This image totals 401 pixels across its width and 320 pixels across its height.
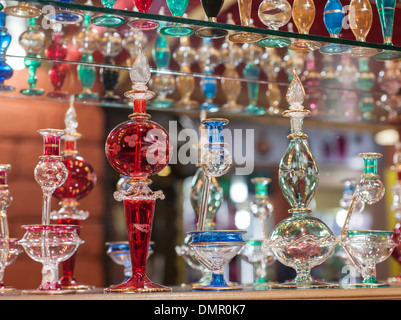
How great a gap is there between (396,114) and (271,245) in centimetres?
138

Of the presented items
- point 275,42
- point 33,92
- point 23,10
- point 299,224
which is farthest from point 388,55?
point 33,92

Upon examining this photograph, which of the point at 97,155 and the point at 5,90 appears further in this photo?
the point at 97,155

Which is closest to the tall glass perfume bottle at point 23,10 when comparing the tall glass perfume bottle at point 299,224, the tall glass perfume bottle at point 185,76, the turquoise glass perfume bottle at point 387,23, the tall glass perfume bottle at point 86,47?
the tall glass perfume bottle at point 86,47

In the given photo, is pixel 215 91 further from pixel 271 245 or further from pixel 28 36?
pixel 271 245

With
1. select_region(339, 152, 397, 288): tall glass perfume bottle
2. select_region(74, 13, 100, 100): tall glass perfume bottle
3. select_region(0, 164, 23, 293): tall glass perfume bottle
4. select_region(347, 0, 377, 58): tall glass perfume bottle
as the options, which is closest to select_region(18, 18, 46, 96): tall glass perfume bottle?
select_region(74, 13, 100, 100): tall glass perfume bottle

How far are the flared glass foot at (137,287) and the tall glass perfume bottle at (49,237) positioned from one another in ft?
0.38

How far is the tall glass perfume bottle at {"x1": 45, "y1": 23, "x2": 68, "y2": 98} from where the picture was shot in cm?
212

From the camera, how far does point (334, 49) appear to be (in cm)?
196

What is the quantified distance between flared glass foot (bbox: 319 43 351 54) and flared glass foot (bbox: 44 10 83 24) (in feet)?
2.23

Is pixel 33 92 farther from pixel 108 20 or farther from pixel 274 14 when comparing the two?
pixel 274 14

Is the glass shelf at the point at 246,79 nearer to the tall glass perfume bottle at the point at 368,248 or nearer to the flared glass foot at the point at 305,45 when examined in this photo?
the flared glass foot at the point at 305,45
